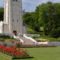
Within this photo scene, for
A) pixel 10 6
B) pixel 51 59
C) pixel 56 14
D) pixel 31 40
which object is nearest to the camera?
pixel 51 59

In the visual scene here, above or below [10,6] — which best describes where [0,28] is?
below

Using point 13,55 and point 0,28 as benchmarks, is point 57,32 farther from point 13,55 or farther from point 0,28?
point 13,55

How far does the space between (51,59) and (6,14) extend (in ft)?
123

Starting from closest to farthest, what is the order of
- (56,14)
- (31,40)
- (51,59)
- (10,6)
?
(51,59) < (31,40) < (10,6) < (56,14)

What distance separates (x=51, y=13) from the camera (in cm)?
6303

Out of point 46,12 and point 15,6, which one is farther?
point 46,12

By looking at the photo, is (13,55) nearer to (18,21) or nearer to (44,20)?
(18,21)

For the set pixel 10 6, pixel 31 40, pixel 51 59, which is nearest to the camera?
pixel 51 59

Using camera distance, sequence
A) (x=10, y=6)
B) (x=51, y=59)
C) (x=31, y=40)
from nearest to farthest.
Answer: (x=51, y=59) → (x=31, y=40) → (x=10, y=6)

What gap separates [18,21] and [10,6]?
3.20 m

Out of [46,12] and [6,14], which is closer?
[6,14]

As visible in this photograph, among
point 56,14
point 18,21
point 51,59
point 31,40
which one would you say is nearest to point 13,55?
point 51,59

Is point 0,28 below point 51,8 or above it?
below

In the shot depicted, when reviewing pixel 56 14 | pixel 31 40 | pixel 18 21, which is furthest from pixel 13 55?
pixel 56 14
